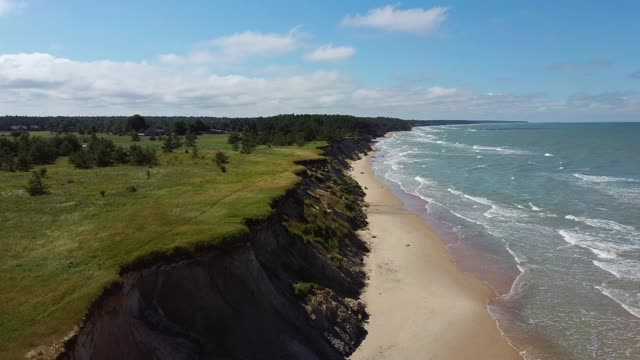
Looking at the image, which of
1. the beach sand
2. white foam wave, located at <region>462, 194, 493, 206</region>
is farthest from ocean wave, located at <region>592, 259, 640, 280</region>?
white foam wave, located at <region>462, 194, 493, 206</region>

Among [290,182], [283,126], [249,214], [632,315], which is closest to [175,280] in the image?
[249,214]

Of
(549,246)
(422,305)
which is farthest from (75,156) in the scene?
(549,246)

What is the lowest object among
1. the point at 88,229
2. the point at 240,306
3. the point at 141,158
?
the point at 240,306

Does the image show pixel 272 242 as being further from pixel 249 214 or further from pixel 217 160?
pixel 217 160

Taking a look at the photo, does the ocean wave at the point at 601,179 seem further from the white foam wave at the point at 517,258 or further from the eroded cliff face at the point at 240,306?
the eroded cliff face at the point at 240,306

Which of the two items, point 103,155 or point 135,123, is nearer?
point 103,155

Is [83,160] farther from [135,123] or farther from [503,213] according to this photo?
[135,123]

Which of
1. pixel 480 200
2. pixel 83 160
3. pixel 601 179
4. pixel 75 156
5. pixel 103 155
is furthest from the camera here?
pixel 601 179
